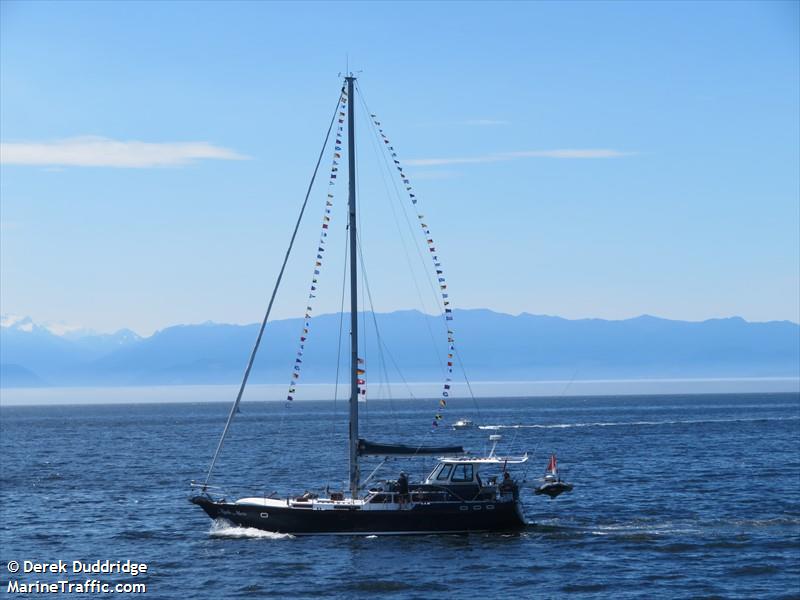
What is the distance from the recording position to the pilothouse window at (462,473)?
56812 millimetres

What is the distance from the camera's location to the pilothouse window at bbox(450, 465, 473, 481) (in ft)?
186

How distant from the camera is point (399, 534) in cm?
5562

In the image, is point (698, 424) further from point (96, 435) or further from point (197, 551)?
point (197, 551)

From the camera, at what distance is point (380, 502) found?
55.4 meters

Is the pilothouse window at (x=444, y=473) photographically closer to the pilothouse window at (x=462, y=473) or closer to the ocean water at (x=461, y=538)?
the pilothouse window at (x=462, y=473)

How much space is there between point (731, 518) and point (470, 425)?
123 meters

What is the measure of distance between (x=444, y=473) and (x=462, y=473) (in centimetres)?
85

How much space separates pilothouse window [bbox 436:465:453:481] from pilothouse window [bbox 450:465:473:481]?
0.93ft

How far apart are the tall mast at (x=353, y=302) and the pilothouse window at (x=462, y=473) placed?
467 centimetres

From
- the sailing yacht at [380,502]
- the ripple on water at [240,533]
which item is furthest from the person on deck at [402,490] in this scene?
the ripple on water at [240,533]

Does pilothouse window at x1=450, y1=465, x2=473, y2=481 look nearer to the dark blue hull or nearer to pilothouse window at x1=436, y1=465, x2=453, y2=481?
pilothouse window at x1=436, y1=465, x2=453, y2=481

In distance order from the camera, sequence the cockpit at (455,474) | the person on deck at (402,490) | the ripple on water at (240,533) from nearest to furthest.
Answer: the person on deck at (402,490) → the ripple on water at (240,533) → the cockpit at (455,474)

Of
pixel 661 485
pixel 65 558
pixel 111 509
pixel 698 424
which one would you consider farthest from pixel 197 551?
pixel 698 424

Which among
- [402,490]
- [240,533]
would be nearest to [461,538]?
[402,490]
